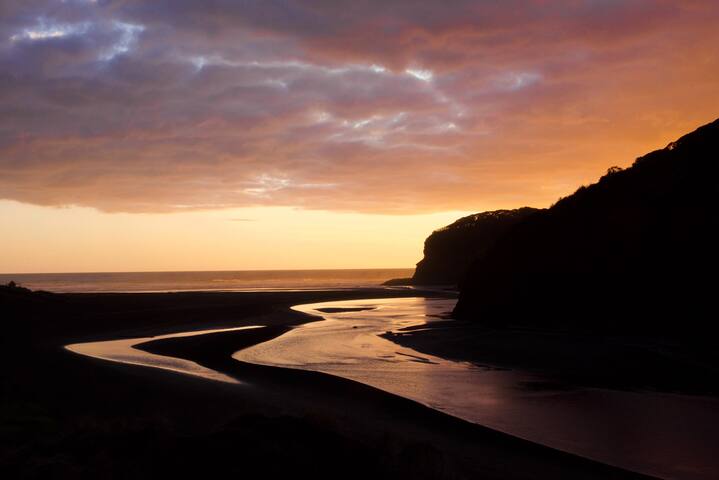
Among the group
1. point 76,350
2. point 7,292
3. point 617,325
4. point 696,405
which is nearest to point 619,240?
point 617,325

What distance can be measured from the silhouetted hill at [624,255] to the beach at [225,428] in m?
16.5

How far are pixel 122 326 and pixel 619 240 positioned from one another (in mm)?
30144

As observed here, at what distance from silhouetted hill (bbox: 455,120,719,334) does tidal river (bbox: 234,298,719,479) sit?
10.6 meters

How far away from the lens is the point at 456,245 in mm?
128750

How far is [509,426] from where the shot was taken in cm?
1219

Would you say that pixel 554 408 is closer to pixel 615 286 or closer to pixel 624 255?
pixel 615 286

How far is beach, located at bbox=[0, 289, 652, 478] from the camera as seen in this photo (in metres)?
7.42

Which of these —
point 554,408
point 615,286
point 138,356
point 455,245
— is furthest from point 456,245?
point 554,408

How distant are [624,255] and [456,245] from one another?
100m

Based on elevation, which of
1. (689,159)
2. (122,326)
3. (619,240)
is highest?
(689,159)

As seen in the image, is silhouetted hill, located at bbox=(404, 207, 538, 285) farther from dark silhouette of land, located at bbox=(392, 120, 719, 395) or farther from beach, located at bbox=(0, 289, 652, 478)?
beach, located at bbox=(0, 289, 652, 478)

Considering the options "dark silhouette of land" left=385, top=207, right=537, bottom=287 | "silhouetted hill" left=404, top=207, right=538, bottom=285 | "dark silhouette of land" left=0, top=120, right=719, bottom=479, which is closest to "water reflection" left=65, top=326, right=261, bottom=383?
"dark silhouette of land" left=0, top=120, right=719, bottom=479

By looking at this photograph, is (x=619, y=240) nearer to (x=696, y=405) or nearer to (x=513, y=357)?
(x=513, y=357)

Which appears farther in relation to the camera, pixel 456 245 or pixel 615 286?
pixel 456 245
